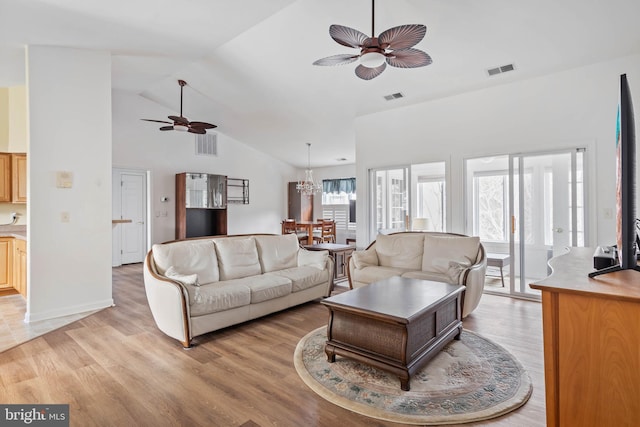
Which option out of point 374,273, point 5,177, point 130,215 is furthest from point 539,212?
point 130,215

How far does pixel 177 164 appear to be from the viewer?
7855mm

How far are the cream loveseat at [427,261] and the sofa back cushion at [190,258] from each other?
6.08ft

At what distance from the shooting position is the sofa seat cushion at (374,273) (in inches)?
164

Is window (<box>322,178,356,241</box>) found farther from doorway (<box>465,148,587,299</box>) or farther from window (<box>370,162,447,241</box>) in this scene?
doorway (<box>465,148,587,299</box>)

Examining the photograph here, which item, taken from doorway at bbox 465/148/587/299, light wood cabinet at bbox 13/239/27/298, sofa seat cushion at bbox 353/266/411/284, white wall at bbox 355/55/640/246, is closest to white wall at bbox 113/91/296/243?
light wood cabinet at bbox 13/239/27/298

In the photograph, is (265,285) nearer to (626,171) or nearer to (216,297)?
(216,297)

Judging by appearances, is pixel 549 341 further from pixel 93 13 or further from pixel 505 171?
pixel 505 171

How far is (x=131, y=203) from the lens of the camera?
24.1 feet

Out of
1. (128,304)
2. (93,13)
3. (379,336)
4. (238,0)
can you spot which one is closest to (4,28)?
(93,13)

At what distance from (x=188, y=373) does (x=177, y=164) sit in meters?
6.29

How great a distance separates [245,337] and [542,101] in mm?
4682

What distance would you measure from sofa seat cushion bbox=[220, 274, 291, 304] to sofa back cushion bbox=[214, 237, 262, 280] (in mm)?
124

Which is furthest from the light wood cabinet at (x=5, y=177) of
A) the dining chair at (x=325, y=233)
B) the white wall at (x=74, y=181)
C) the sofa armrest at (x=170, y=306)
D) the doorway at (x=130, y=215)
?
the dining chair at (x=325, y=233)

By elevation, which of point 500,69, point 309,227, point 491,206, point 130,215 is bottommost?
point 309,227
